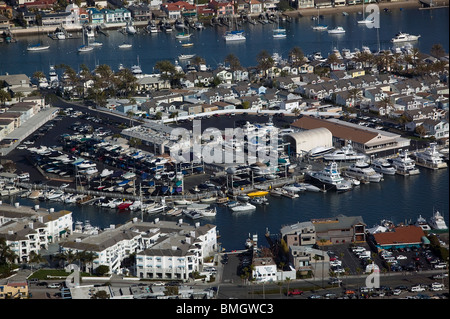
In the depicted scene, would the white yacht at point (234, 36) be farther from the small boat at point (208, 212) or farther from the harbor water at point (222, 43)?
the small boat at point (208, 212)

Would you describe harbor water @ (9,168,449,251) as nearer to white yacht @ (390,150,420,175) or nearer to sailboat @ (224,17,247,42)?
white yacht @ (390,150,420,175)

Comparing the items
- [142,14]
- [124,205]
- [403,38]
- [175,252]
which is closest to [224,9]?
[142,14]

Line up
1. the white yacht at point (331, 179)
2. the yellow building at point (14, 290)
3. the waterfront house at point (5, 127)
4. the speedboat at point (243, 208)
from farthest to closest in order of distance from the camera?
the waterfront house at point (5, 127), the white yacht at point (331, 179), the speedboat at point (243, 208), the yellow building at point (14, 290)

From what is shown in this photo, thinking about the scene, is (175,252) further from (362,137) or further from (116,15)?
(116,15)

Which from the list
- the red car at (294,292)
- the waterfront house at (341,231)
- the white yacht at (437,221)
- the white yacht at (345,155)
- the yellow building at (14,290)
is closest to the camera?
the red car at (294,292)

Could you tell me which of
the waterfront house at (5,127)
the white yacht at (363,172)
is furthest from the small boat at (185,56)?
the white yacht at (363,172)

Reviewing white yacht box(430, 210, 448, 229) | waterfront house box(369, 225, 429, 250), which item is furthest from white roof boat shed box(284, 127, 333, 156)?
waterfront house box(369, 225, 429, 250)

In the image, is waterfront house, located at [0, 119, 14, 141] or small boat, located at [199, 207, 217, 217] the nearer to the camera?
small boat, located at [199, 207, 217, 217]
